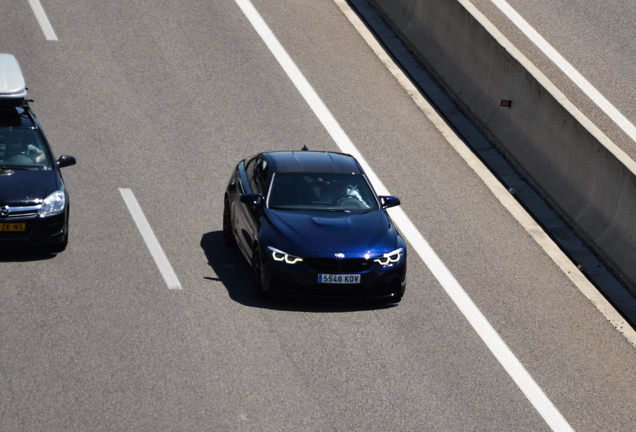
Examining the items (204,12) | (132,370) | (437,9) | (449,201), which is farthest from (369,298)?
(204,12)

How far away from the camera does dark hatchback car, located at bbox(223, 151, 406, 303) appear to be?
11352mm

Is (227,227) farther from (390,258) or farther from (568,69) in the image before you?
(568,69)

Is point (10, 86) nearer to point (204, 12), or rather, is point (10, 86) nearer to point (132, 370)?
point (132, 370)

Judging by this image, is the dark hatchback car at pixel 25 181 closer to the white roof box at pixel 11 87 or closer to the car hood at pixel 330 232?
the white roof box at pixel 11 87

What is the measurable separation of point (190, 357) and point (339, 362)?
4.99 ft

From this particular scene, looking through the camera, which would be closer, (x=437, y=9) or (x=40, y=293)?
(x=40, y=293)

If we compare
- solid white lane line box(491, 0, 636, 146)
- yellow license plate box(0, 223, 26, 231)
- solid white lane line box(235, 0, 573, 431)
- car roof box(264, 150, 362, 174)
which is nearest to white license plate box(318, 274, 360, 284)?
solid white lane line box(235, 0, 573, 431)

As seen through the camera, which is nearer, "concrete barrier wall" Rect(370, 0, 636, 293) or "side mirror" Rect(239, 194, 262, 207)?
"side mirror" Rect(239, 194, 262, 207)

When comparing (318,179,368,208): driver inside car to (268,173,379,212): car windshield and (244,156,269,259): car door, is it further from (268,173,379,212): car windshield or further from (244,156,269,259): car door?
(244,156,269,259): car door

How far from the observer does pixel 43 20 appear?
21.3m

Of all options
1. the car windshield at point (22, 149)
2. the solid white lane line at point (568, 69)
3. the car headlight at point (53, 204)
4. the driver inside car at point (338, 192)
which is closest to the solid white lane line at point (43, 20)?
the car windshield at point (22, 149)

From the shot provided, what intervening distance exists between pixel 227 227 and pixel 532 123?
5.77 metres

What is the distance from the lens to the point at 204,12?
72.3ft

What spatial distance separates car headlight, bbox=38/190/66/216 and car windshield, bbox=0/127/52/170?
2.28 ft
